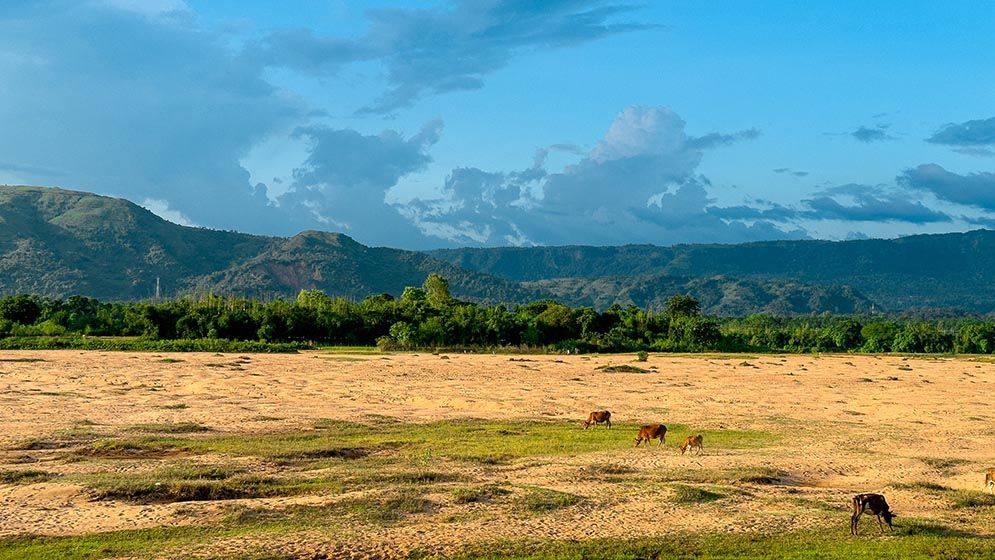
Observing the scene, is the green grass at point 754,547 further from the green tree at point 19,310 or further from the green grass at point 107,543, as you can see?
the green tree at point 19,310

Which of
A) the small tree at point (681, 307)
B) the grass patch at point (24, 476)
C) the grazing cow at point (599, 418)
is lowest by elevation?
the grass patch at point (24, 476)

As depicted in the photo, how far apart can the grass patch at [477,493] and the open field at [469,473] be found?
0.07 m

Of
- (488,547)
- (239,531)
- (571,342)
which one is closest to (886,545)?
(488,547)

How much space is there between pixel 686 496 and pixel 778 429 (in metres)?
13.7

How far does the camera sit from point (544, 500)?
752 inches

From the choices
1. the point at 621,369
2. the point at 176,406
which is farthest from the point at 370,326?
the point at 176,406

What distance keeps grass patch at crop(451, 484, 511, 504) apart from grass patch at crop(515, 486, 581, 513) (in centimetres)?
53

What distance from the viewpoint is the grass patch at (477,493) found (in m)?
19.1

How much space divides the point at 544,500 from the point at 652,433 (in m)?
8.94

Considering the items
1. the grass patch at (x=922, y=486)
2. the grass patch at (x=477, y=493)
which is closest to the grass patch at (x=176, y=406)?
the grass patch at (x=477, y=493)

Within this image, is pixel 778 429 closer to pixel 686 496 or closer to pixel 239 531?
pixel 686 496

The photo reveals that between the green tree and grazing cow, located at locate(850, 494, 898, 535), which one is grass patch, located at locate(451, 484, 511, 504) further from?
the green tree

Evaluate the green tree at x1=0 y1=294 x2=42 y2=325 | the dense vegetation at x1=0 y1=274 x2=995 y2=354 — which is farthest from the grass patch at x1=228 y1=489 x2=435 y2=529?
the green tree at x1=0 y1=294 x2=42 y2=325

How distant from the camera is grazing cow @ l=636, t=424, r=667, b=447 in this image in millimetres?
27014
